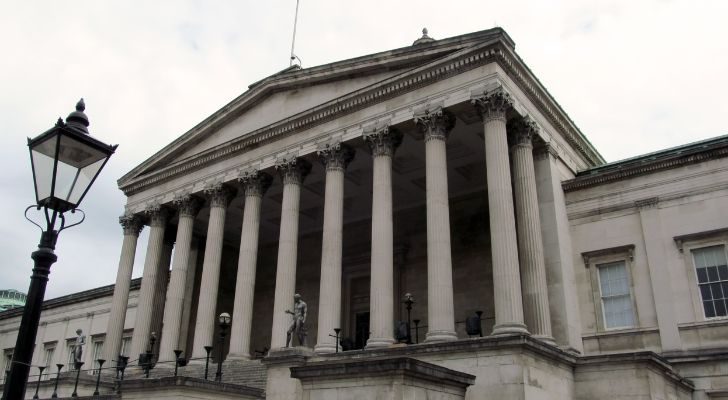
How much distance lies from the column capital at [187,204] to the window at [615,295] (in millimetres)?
19237

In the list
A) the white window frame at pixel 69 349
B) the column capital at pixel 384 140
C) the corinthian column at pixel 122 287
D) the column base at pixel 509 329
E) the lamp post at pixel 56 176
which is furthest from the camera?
the white window frame at pixel 69 349

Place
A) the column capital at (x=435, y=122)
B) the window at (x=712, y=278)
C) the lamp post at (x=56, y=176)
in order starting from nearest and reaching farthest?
the lamp post at (x=56, y=176) → the window at (x=712, y=278) → the column capital at (x=435, y=122)

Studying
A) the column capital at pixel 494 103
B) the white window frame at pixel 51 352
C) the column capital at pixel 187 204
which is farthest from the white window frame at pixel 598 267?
the white window frame at pixel 51 352

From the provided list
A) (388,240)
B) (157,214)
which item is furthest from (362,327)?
(157,214)

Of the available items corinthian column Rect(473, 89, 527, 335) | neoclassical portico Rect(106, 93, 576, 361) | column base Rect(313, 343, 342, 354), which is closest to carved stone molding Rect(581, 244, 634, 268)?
neoclassical portico Rect(106, 93, 576, 361)

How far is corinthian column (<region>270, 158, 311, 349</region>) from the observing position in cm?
2511

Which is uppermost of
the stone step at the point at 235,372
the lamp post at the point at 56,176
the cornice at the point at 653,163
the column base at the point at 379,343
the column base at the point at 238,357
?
the cornice at the point at 653,163

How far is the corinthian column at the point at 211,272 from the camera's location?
91.3 feet

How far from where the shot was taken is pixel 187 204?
31891mm

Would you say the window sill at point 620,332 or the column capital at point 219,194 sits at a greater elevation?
the column capital at point 219,194

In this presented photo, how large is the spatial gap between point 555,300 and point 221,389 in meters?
12.0

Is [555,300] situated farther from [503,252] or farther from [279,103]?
[279,103]

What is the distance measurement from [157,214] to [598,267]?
21668 mm

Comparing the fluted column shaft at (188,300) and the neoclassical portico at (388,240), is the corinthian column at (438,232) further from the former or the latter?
the fluted column shaft at (188,300)
